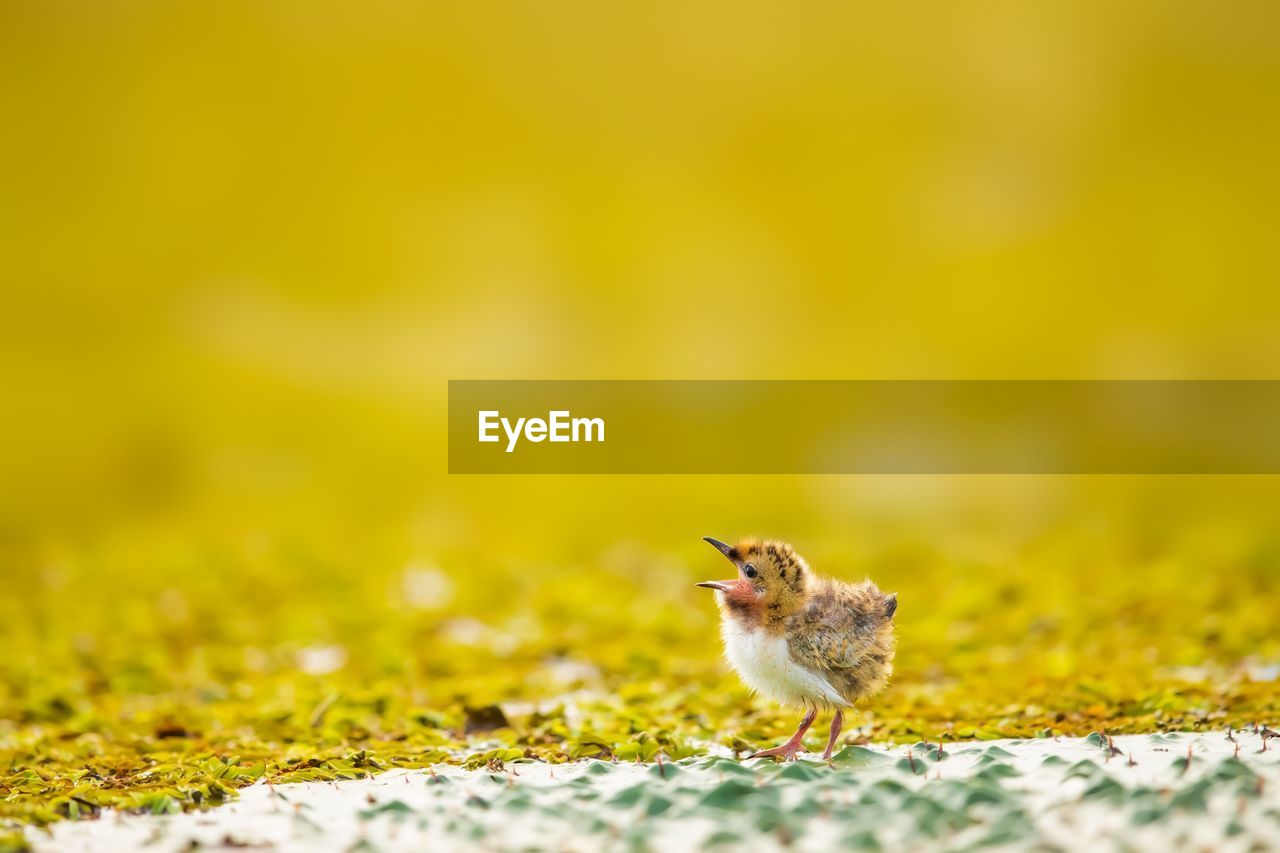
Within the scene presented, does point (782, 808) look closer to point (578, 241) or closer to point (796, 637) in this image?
point (796, 637)

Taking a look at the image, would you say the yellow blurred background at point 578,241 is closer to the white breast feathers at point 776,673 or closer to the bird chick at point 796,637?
the bird chick at point 796,637

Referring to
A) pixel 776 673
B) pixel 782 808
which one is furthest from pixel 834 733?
pixel 782 808

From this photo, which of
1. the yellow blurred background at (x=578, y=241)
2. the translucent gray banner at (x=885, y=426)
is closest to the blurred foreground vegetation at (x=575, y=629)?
the yellow blurred background at (x=578, y=241)

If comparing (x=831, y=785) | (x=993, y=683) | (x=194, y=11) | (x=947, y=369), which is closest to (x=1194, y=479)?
(x=947, y=369)

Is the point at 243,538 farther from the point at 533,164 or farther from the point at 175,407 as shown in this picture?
the point at 533,164

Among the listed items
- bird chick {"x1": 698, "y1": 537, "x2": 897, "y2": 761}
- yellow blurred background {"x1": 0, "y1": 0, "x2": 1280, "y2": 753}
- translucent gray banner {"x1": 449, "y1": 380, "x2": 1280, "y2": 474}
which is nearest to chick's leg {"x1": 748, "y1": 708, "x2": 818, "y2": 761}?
bird chick {"x1": 698, "y1": 537, "x2": 897, "y2": 761}
